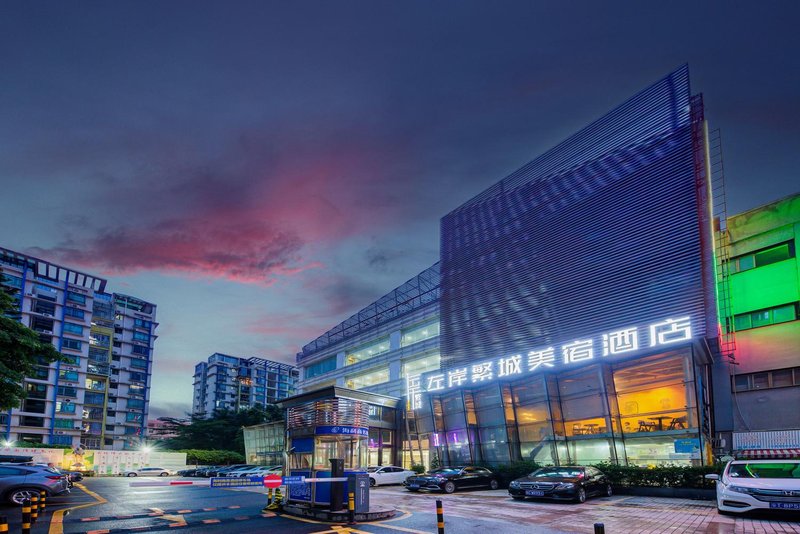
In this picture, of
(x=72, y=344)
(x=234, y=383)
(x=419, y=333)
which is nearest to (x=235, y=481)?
(x=419, y=333)

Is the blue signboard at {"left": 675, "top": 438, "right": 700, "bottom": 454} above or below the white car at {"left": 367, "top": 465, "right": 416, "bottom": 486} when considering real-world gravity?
above

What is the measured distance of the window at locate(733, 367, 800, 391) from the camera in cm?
2500

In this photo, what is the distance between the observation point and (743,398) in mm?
26156

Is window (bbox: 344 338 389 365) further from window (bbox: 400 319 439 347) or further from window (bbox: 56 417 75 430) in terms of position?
window (bbox: 56 417 75 430)

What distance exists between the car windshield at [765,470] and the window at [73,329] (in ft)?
303

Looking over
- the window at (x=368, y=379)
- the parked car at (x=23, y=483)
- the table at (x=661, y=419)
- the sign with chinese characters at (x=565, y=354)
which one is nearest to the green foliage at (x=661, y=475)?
the table at (x=661, y=419)


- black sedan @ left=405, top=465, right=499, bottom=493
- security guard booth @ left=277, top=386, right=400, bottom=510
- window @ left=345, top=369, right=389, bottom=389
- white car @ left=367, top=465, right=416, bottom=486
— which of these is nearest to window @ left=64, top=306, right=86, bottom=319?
window @ left=345, top=369, right=389, bottom=389

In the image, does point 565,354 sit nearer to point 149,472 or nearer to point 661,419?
point 661,419

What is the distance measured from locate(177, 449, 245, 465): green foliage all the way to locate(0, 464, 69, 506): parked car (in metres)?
46.6

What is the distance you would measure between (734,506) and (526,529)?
5.55 metres

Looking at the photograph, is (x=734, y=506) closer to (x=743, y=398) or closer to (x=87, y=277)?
(x=743, y=398)

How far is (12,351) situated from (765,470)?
2493cm

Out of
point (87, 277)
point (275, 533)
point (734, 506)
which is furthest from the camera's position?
point (87, 277)

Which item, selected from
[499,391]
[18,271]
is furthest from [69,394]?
[499,391]
